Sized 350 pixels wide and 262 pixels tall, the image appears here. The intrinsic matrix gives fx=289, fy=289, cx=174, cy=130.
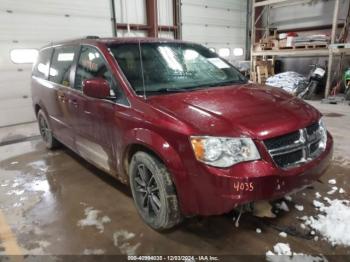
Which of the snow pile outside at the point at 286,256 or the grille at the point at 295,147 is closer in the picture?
the grille at the point at 295,147

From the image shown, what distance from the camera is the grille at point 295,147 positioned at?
1891 mm

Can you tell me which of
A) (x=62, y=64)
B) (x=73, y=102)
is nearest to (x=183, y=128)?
(x=73, y=102)

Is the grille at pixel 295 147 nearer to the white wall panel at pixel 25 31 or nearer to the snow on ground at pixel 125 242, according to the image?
the snow on ground at pixel 125 242

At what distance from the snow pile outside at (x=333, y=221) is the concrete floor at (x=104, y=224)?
0.26ft

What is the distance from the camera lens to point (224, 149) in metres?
1.84

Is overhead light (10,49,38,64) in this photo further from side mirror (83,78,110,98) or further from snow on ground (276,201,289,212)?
snow on ground (276,201,289,212)

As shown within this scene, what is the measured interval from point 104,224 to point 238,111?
4.97ft

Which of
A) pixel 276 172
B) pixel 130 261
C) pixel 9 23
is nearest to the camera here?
pixel 276 172

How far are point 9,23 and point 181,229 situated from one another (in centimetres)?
620

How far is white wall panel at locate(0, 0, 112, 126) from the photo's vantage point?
20.7 feet

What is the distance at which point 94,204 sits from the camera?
9.51 ft

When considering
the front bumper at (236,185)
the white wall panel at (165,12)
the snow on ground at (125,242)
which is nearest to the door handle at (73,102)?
the snow on ground at (125,242)

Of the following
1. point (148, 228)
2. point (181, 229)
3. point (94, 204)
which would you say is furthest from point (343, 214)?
point (94, 204)

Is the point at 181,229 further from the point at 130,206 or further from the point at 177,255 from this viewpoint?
the point at 130,206
